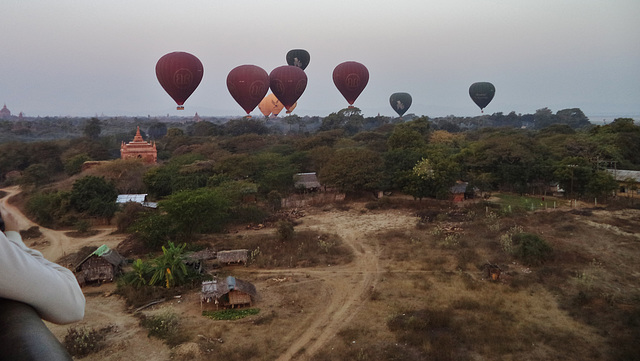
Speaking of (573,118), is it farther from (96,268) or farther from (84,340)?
(84,340)

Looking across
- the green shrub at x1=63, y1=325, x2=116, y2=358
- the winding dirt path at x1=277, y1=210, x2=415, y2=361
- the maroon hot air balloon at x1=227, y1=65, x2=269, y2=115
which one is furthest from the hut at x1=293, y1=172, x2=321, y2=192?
the green shrub at x1=63, y1=325, x2=116, y2=358

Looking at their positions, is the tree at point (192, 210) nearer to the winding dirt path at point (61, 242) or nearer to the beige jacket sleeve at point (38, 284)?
the winding dirt path at point (61, 242)

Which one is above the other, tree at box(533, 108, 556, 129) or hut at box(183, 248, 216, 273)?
tree at box(533, 108, 556, 129)

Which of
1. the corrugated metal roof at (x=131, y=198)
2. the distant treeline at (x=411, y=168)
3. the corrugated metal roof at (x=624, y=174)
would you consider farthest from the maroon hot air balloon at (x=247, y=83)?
the corrugated metal roof at (x=624, y=174)

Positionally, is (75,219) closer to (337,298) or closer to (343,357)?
(337,298)

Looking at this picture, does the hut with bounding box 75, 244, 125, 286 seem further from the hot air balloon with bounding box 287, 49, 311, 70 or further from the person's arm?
the hot air balloon with bounding box 287, 49, 311, 70

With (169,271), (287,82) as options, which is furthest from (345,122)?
(169,271)
